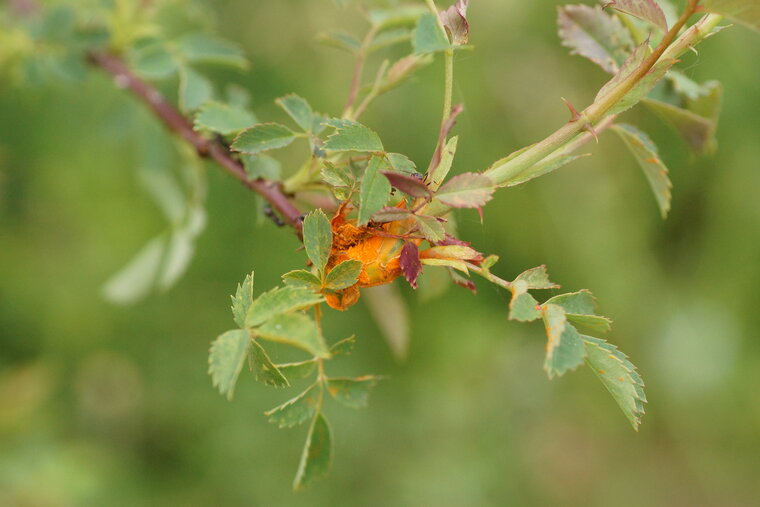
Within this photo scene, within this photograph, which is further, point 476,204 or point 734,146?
point 734,146

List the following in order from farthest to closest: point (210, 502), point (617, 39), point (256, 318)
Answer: point (210, 502) → point (617, 39) → point (256, 318)

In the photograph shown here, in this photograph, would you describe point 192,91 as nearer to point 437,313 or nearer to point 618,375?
point 618,375

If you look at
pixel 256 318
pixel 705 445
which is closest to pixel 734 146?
pixel 705 445

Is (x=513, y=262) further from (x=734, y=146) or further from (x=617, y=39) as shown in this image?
(x=617, y=39)

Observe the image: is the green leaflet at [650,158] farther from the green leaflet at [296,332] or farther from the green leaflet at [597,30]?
the green leaflet at [296,332]

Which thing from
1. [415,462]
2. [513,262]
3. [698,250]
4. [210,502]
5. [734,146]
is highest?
→ [734,146]

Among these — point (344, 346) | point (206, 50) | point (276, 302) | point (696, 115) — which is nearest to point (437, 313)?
point (206, 50)

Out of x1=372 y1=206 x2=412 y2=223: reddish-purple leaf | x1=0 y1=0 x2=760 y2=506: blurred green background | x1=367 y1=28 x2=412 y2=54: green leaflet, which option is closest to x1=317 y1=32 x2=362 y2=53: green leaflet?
x1=367 y1=28 x2=412 y2=54: green leaflet

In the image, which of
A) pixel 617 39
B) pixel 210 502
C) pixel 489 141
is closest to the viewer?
pixel 617 39

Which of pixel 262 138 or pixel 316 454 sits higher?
pixel 262 138
